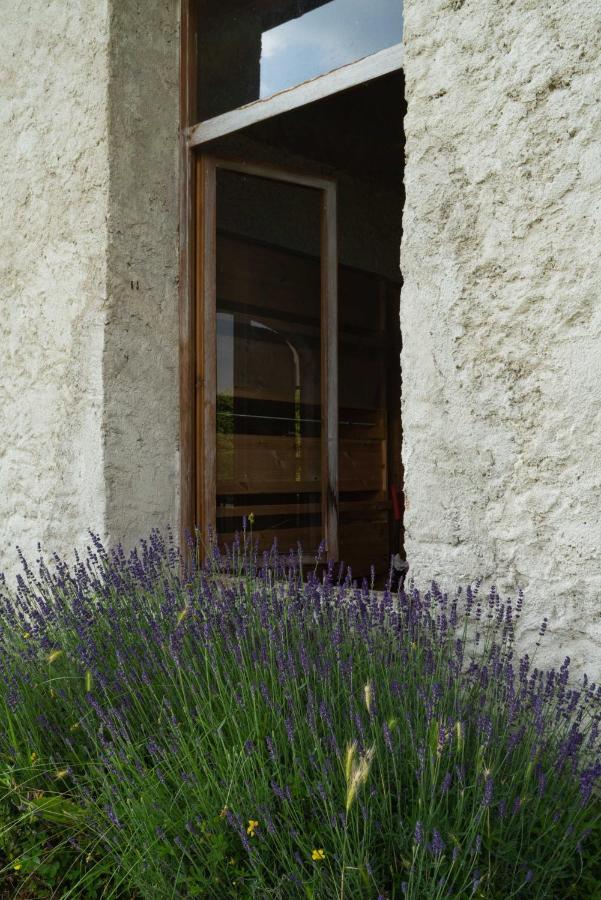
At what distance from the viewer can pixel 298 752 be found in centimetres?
209

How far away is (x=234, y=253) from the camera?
4.17 metres

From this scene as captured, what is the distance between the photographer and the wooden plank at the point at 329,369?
4.29m

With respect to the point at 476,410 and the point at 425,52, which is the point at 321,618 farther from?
the point at 425,52

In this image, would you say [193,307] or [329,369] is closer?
[193,307]

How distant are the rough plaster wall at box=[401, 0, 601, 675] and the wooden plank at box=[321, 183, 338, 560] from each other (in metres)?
1.49

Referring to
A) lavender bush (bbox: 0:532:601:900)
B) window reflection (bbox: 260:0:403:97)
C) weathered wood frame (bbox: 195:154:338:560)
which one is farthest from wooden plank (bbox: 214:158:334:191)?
lavender bush (bbox: 0:532:601:900)

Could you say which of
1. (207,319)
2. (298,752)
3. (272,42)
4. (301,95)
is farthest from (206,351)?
(298,752)

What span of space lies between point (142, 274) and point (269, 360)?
75 centimetres

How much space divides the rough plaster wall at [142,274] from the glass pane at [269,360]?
24 centimetres

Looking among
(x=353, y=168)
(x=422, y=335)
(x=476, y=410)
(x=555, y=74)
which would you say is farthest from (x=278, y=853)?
(x=353, y=168)

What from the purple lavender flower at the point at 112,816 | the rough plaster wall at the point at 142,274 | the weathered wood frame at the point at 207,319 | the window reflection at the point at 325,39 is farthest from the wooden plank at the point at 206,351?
the purple lavender flower at the point at 112,816

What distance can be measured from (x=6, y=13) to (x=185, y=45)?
1.15 m

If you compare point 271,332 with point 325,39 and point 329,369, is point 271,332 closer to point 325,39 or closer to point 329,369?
point 329,369

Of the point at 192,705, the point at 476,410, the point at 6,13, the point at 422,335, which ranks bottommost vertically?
the point at 192,705
